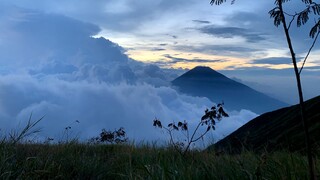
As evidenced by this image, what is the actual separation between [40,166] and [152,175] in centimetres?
321

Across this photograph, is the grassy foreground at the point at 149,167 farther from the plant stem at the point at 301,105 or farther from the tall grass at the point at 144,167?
the plant stem at the point at 301,105

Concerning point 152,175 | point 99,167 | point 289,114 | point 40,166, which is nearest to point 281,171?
point 152,175

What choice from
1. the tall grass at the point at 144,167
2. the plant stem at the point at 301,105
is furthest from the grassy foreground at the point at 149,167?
the plant stem at the point at 301,105

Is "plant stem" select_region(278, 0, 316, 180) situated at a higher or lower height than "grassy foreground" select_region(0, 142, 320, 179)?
higher

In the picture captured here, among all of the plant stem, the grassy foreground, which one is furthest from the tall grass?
the plant stem

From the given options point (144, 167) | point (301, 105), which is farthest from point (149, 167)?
point (301, 105)

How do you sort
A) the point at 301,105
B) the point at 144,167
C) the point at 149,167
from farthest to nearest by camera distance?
the point at 149,167
the point at 144,167
the point at 301,105

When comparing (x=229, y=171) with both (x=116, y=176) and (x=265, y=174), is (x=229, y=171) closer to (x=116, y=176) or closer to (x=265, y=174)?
(x=265, y=174)

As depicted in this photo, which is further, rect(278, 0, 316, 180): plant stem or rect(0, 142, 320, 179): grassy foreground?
rect(0, 142, 320, 179): grassy foreground

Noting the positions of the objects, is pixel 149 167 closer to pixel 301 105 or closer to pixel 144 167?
pixel 144 167

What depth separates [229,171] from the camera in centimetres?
646

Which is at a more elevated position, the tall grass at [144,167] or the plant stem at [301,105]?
the plant stem at [301,105]

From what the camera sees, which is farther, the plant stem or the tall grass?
the tall grass

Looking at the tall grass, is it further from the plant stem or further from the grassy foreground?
the plant stem
